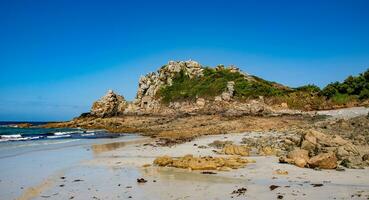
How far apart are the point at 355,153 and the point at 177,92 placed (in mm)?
54538

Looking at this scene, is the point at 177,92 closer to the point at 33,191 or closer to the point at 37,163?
the point at 37,163

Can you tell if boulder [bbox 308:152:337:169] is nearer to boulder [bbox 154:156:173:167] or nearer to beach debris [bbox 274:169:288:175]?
beach debris [bbox 274:169:288:175]

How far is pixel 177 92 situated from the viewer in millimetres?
69688

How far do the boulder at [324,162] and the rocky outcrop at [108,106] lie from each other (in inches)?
2444

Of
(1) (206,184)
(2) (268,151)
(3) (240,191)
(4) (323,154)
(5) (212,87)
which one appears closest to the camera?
(3) (240,191)

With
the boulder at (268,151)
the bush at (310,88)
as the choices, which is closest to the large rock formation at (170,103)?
the bush at (310,88)

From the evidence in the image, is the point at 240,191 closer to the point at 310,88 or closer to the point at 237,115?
the point at 237,115

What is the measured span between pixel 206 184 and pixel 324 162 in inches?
184

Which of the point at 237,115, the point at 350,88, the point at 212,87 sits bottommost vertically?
the point at 237,115

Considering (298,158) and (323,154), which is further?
(298,158)

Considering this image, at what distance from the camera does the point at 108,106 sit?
73.7 meters

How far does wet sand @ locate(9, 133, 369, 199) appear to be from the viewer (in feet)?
34.6

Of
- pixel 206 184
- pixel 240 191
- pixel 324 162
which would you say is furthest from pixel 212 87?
pixel 240 191

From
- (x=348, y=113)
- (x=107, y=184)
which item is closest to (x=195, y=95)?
(x=348, y=113)
